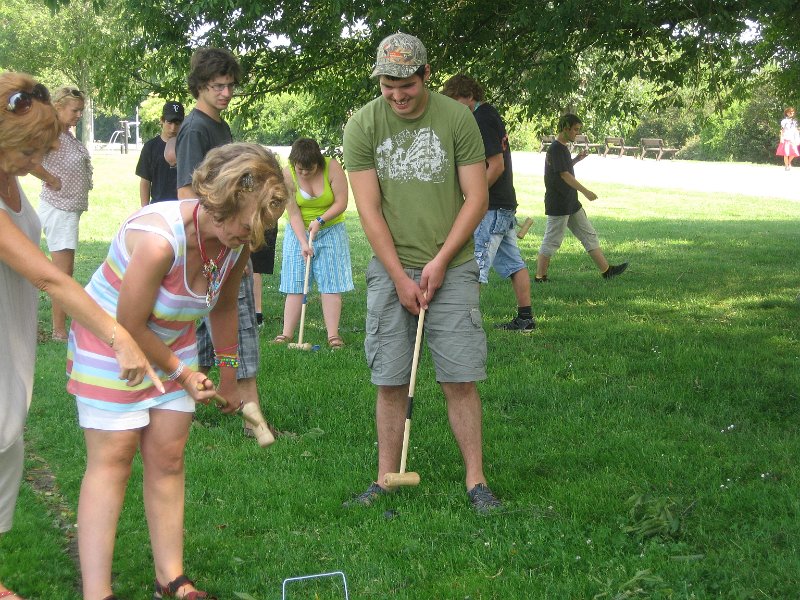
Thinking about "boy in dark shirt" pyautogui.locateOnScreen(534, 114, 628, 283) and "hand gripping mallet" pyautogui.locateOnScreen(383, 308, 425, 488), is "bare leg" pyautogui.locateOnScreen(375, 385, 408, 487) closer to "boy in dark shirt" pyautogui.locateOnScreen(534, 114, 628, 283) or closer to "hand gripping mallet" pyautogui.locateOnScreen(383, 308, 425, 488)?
"hand gripping mallet" pyautogui.locateOnScreen(383, 308, 425, 488)

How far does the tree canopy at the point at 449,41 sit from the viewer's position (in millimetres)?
7797

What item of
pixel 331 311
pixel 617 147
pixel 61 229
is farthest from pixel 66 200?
pixel 617 147

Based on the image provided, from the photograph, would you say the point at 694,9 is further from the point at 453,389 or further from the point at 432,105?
the point at 453,389

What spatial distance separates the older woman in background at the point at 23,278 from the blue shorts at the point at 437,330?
1704 millimetres

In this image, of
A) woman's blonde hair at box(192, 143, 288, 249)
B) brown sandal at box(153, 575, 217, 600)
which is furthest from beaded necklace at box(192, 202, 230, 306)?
brown sandal at box(153, 575, 217, 600)

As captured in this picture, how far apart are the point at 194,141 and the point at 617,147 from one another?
4396cm

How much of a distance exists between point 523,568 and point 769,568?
3.06 ft

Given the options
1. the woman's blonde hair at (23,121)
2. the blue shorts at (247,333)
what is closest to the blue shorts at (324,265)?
the blue shorts at (247,333)

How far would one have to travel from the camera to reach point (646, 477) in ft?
16.5

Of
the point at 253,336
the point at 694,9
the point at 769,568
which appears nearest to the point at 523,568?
the point at 769,568

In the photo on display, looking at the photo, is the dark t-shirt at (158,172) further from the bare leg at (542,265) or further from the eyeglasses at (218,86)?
the bare leg at (542,265)

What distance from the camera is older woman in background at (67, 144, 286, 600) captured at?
3336mm

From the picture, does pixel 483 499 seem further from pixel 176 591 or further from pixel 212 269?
pixel 212 269

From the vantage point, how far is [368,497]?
192 inches
